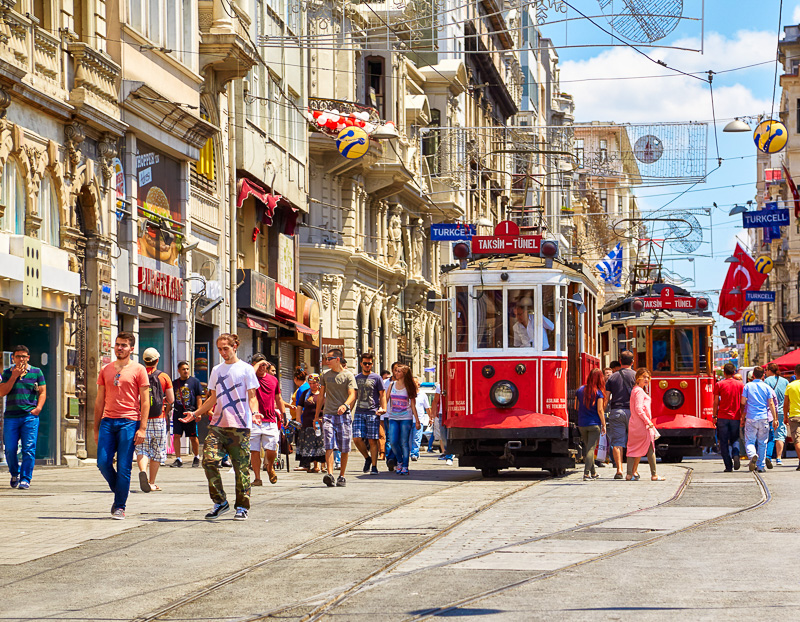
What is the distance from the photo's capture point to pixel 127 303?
80.3ft

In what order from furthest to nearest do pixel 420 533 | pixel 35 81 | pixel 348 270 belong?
1. pixel 348 270
2. pixel 35 81
3. pixel 420 533

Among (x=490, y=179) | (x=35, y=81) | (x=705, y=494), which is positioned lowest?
(x=705, y=494)

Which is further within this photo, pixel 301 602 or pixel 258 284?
pixel 258 284

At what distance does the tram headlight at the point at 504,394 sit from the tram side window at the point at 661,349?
768cm

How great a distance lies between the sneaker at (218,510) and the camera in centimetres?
1314

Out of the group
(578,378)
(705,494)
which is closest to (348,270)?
(578,378)

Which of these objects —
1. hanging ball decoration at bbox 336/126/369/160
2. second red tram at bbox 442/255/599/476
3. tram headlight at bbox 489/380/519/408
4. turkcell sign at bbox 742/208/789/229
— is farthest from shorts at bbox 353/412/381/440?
turkcell sign at bbox 742/208/789/229

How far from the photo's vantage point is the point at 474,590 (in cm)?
869

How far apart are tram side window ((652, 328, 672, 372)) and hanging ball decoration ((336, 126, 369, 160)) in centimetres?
1198

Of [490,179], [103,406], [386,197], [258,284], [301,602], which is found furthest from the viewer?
[490,179]

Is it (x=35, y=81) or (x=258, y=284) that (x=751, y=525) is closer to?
(x=35, y=81)

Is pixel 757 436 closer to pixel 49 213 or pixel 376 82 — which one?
pixel 49 213

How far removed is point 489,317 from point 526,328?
→ 0.52 metres

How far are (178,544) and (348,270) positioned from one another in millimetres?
31270
